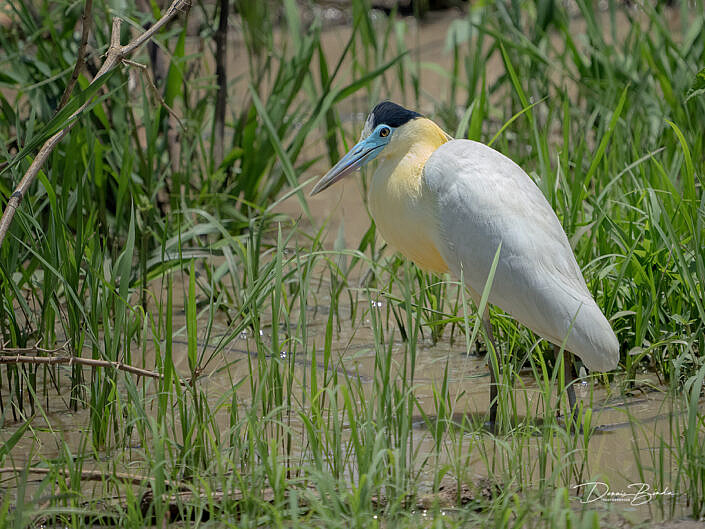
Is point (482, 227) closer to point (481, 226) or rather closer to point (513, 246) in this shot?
point (481, 226)

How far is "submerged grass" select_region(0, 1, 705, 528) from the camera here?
2521 millimetres

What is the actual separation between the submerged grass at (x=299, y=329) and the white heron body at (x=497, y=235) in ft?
0.56

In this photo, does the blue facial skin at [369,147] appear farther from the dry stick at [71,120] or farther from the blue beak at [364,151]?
the dry stick at [71,120]

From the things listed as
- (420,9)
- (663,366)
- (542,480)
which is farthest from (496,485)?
(420,9)

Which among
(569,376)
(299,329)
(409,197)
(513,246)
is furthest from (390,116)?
(569,376)

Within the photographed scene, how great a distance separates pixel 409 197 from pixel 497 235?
0.36 metres

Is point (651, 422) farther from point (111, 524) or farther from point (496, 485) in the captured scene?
point (111, 524)

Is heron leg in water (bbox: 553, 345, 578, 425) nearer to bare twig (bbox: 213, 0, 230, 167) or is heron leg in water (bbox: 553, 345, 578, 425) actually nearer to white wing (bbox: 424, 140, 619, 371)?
white wing (bbox: 424, 140, 619, 371)

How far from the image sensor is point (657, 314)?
3.35m

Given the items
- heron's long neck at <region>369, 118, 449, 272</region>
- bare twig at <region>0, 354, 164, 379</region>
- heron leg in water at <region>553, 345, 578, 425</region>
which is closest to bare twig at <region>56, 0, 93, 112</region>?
bare twig at <region>0, 354, 164, 379</region>

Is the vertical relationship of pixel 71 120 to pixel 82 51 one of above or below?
below

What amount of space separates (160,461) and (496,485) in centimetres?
91

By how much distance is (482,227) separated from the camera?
3.17m

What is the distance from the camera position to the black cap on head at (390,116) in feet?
11.2
